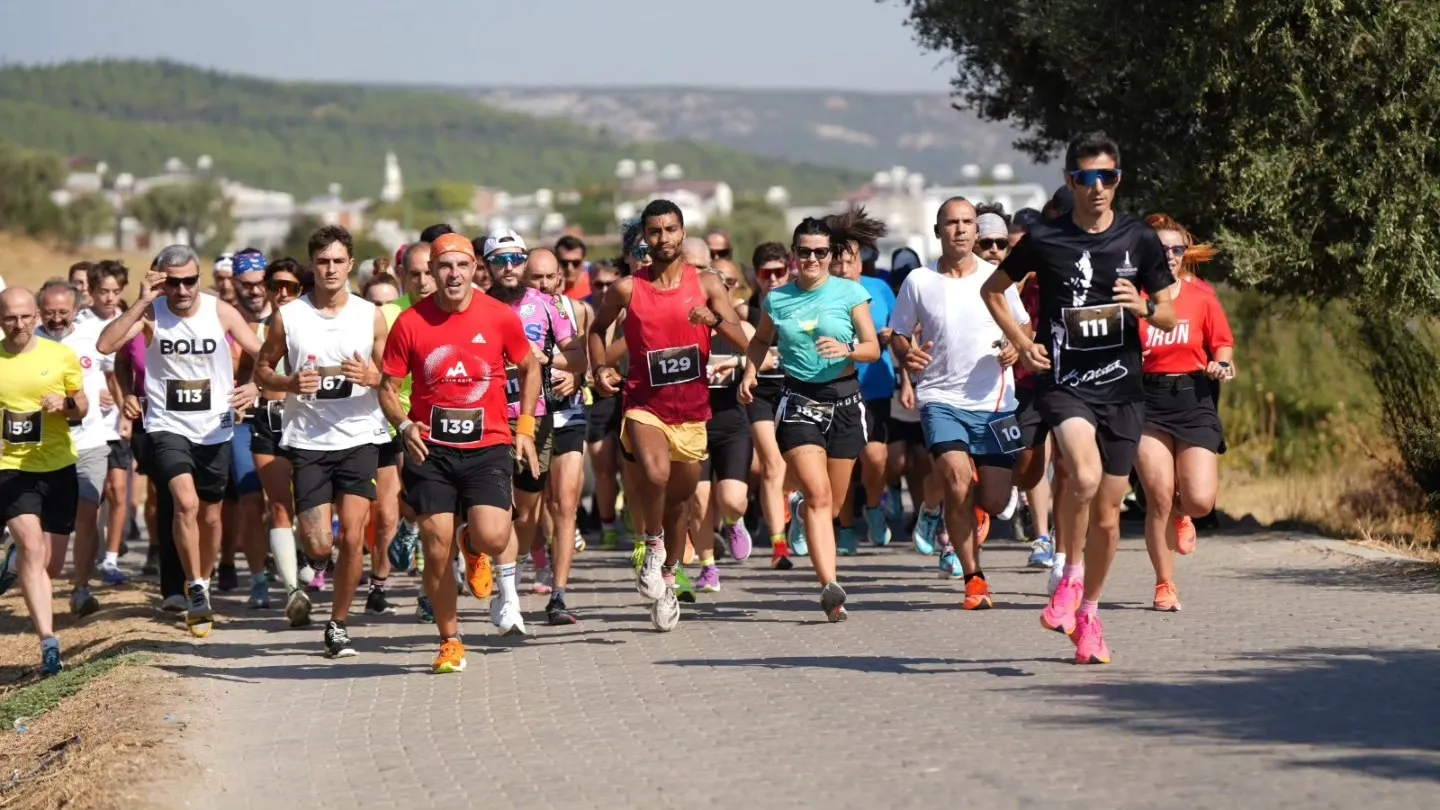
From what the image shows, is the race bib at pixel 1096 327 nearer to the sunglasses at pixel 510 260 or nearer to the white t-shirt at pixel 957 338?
the white t-shirt at pixel 957 338

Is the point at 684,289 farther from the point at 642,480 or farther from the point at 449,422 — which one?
the point at 449,422

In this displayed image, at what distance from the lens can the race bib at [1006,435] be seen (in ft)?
40.5

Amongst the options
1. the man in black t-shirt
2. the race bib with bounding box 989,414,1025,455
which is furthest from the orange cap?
the race bib with bounding box 989,414,1025,455

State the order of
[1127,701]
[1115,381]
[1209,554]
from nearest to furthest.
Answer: [1127,701]
[1115,381]
[1209,554]

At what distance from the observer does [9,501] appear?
12.0 metres

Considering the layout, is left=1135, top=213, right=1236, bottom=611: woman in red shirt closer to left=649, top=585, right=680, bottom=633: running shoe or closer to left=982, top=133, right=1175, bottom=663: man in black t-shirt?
left=982, top=133, right=1175, bottom=663: man in black t-shirt

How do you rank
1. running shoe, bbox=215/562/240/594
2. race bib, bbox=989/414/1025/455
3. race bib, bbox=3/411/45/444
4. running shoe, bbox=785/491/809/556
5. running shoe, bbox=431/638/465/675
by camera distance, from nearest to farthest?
running shoe, bbox=431/638/465/675
race bib, bbox=3/411/45/444
race bib, bbox=989/414/1025/455
running shoe, bbox=215/562/240/594
running shoe, bbox=785/491/809/556

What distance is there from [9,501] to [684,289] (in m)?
3.86

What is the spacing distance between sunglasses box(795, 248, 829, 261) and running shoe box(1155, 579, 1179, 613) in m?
2.51

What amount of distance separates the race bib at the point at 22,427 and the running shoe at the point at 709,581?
13.5ft

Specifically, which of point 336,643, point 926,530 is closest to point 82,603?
point 336,643

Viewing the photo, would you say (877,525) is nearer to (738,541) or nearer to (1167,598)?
(738,541)

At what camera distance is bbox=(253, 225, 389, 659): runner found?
11680 millimetres

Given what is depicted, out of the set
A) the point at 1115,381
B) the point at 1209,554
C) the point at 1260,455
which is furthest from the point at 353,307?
the point at 1260,455
